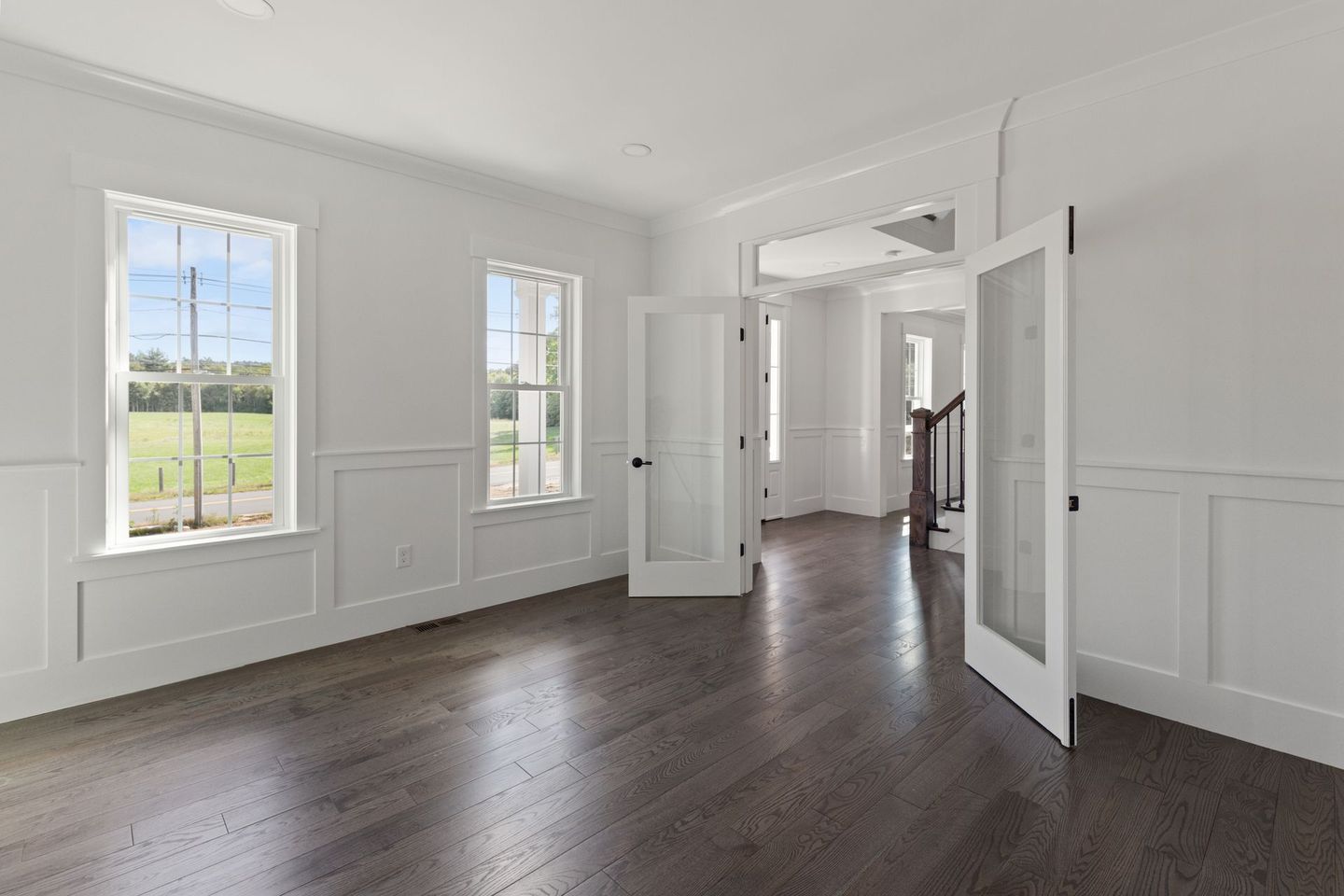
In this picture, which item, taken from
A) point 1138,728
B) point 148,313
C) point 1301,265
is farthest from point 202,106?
point 1138,728

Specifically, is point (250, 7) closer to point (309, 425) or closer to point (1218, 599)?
point (309, 425)

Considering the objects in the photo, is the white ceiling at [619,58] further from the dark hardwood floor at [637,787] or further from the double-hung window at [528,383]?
the dark hardwood floor at [637,787]

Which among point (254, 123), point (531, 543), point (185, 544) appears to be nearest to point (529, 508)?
point (531, 543)

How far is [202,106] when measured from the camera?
9.91ft

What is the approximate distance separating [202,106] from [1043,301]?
3.77m

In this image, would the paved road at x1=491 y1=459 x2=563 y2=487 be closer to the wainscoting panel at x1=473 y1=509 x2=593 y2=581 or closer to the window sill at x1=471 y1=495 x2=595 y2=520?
the window sill at x1=471 y1=495 x2=595 y2=520

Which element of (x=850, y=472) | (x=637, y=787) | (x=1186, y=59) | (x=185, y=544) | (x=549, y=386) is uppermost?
(x=1186, y=59)

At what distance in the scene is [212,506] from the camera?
3.23 m

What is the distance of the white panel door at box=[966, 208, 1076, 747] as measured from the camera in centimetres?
241

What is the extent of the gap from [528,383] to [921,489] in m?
3.66

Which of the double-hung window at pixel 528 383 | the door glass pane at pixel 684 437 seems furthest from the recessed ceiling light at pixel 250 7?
the door glass pane at pixel 684 437

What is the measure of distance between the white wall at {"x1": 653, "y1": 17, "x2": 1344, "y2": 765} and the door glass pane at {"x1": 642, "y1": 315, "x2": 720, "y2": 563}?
202cm

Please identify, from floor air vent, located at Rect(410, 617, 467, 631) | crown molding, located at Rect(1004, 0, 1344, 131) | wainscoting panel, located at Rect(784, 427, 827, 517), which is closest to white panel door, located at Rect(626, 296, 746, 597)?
floor air vent, located at Rect(410, 617, 467, 631)

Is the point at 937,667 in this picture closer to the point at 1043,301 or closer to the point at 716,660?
the point at 716,660
